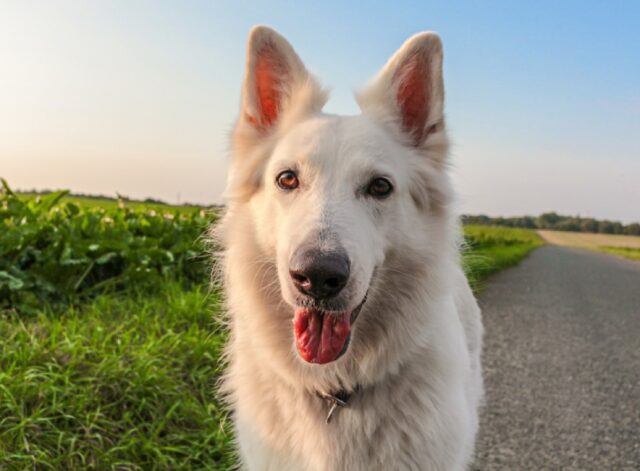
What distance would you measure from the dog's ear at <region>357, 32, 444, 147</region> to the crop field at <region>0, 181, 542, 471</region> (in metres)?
0.93

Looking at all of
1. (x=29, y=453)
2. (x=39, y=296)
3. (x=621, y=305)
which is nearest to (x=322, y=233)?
(x=29, y=453)

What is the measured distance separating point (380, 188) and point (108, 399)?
108 inches

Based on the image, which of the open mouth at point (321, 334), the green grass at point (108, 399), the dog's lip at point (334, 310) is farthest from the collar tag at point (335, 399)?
the green grass at point (108, 399)

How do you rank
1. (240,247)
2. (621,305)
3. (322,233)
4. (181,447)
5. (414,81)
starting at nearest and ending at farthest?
(322,233), (240,247), (414,81), (181,447), (621,305)

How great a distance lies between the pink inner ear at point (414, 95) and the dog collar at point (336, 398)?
145 cm

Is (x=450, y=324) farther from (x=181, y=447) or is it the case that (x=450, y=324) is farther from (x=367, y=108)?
(x=181, y=447)

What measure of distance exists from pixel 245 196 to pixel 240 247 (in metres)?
0.30

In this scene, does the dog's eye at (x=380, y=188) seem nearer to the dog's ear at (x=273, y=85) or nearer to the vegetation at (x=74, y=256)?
the dog's ear at (x=273, y=85)

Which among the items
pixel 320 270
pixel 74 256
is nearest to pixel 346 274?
pixel 320 270

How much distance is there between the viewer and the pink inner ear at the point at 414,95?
333 cm

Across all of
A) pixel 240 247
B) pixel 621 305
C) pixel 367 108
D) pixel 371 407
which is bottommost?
pixel 621 305

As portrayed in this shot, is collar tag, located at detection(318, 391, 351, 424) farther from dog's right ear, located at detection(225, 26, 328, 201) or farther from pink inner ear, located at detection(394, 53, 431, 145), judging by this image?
pink inner ear, located at detection(394, 53, 431, 145)

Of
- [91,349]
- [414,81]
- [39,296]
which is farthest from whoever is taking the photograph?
[39,296]

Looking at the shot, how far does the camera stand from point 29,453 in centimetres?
380
